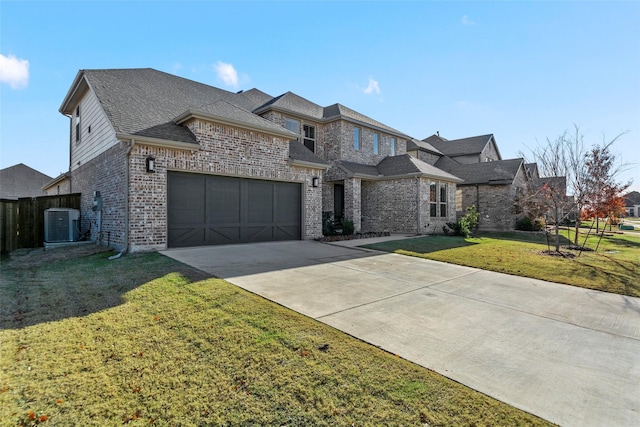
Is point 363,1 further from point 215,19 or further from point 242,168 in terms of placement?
point 242,168

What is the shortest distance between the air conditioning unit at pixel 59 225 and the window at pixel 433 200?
16248 millimetres

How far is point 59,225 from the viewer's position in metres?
10.9

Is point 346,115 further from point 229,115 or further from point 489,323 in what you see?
point 489,323

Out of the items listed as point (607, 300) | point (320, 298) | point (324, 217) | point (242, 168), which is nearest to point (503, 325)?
point (320, 298)

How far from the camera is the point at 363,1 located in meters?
9.66

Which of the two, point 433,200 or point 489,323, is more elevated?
point 433,200

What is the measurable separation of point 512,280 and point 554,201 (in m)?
6.68

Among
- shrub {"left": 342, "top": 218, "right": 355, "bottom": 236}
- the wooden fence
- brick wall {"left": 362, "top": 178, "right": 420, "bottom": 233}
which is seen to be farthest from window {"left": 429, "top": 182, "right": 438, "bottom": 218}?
the wooden fence

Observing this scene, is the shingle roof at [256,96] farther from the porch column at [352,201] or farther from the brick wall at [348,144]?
the porch column at [352,201]

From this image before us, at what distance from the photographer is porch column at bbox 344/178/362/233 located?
16.0 metres

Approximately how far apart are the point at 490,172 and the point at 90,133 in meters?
23.4

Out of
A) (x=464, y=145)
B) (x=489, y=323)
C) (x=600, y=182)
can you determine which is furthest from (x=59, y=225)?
(x=464, y=145)

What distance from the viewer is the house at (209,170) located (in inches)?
354

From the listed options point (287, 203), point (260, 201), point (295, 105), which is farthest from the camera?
point (295, 105)
